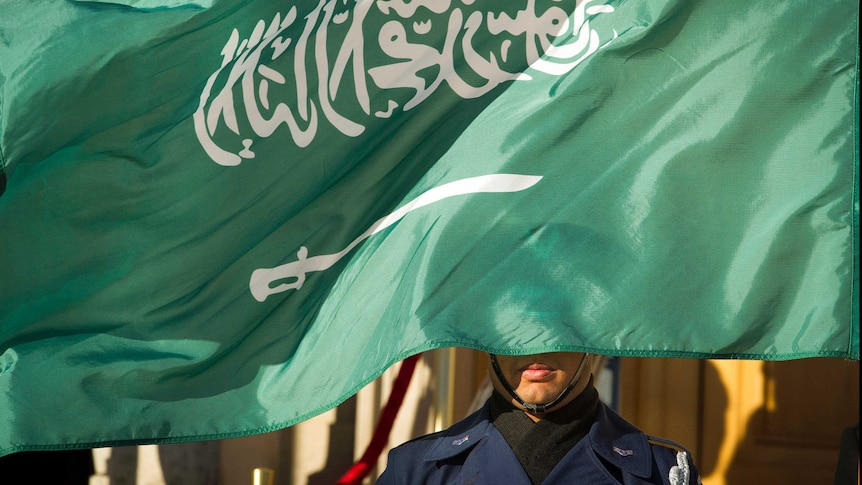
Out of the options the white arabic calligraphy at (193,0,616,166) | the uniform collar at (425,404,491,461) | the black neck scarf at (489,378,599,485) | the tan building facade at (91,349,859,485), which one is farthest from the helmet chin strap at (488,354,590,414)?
the tan building facade at (91,349,859,485)

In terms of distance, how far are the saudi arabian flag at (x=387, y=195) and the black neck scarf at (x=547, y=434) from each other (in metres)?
0.52

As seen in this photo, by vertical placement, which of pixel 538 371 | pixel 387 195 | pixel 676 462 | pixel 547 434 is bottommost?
pixel 676 462

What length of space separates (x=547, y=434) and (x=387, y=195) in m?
0.83

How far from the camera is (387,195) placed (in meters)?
2.93

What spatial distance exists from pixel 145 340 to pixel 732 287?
1548 mm

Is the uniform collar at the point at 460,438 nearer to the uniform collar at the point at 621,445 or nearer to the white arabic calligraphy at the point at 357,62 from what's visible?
the uniform collar at the point at 621,445

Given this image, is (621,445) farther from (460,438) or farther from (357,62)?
(357,62)

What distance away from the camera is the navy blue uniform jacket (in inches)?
120

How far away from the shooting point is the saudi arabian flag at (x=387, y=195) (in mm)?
2670

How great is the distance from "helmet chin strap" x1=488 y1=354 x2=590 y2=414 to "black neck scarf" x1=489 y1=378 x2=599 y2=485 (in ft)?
0.17

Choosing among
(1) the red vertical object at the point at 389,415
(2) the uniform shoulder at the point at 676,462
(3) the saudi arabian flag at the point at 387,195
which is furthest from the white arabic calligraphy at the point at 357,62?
(1) the red vertical object at the point at 389,415

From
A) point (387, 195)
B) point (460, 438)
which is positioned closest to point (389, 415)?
point (460, 438)

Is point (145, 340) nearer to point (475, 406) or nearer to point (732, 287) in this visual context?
point (732, 287)

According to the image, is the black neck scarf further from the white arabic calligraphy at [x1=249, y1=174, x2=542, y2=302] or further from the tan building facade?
the tan building facade
